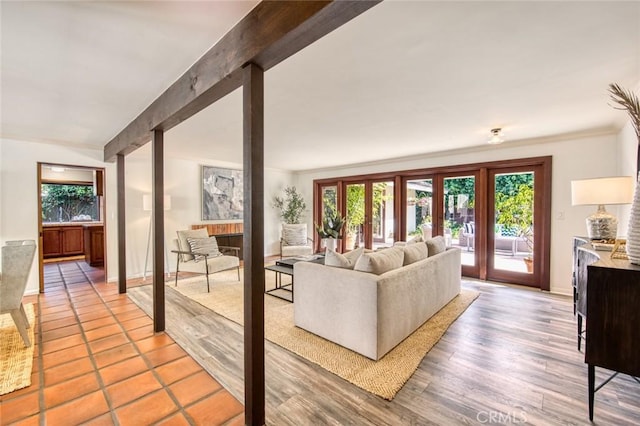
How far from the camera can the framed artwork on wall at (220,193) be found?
595 cm

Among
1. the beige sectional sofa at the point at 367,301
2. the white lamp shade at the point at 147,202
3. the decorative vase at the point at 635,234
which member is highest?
the white lamp shade at the point at 147,202

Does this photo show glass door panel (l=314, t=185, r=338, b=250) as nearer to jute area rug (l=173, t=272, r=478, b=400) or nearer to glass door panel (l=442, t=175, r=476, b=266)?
glass door panel (l=442, t=175, r=476, b=266)

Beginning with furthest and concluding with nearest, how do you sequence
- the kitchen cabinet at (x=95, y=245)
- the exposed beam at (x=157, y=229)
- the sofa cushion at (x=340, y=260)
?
the kitchen cabinet at (x=95, y=245) < the exposed beam at (x=157, y=229) < the sofa cushion at (x=340, y=260)

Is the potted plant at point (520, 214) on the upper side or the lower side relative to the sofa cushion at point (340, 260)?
upper

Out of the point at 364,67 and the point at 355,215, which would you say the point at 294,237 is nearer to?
the point at 355,215

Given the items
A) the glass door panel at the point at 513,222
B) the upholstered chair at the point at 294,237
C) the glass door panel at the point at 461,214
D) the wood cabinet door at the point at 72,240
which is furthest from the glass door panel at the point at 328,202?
the wood cabinet door at the point at 72,240

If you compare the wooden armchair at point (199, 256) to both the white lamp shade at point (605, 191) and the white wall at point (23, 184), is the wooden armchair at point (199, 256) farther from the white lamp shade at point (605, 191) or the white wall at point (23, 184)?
the white lamp shade at point (605, 191)

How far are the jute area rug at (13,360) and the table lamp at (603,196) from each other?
4894 millimetres

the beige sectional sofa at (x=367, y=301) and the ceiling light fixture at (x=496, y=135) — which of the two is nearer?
the beige sectional sofa at (x=367, y=301)

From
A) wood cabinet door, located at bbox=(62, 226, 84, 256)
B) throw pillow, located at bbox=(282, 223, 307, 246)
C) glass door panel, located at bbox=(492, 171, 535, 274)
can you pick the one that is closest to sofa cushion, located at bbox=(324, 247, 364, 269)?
glass door panel, located at bbox=(492, 171, 535, 274)

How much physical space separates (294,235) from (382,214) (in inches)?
80.6

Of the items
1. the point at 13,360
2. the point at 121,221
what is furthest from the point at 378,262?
the point at 121,221

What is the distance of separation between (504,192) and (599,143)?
49.6 inches

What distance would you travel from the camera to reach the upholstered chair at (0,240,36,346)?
2.37 m
